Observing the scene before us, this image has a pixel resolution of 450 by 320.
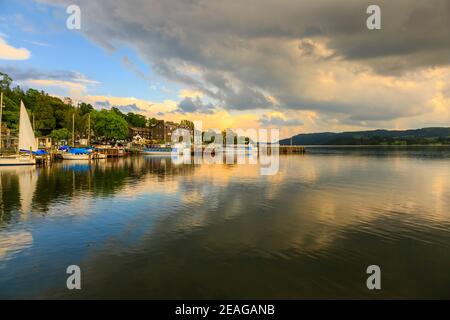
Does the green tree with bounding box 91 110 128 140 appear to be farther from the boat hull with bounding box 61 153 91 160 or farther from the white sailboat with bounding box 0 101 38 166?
the white sailboat with bounding box 0 101 38 166

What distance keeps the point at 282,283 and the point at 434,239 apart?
12.3m

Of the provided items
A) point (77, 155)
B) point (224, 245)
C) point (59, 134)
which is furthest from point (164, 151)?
point (224, 245)

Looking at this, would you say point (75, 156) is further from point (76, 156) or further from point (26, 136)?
point (26, 136)

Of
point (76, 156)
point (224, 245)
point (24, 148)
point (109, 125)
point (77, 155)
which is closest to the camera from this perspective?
point (224, 245)

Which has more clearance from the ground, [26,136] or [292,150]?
[26,136]

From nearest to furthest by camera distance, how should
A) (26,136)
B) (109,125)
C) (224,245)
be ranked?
(224,245) → (26,136) → (109,125)

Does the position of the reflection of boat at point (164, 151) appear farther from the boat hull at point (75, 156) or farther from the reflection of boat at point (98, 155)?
the boat hull at point (75, 156)

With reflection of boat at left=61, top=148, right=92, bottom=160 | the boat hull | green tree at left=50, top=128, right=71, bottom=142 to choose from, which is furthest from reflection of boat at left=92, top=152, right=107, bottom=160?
green tree at left=50, top=128, right=71, bottom=142

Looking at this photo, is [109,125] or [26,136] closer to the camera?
[26,136]

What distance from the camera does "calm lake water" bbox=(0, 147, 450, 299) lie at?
488 inches

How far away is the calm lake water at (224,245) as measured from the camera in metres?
12.4

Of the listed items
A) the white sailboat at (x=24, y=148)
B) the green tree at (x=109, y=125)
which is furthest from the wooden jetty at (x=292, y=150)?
the white sailboat at (x=24, y=148)

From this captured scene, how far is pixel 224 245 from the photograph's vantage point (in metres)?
17.5
